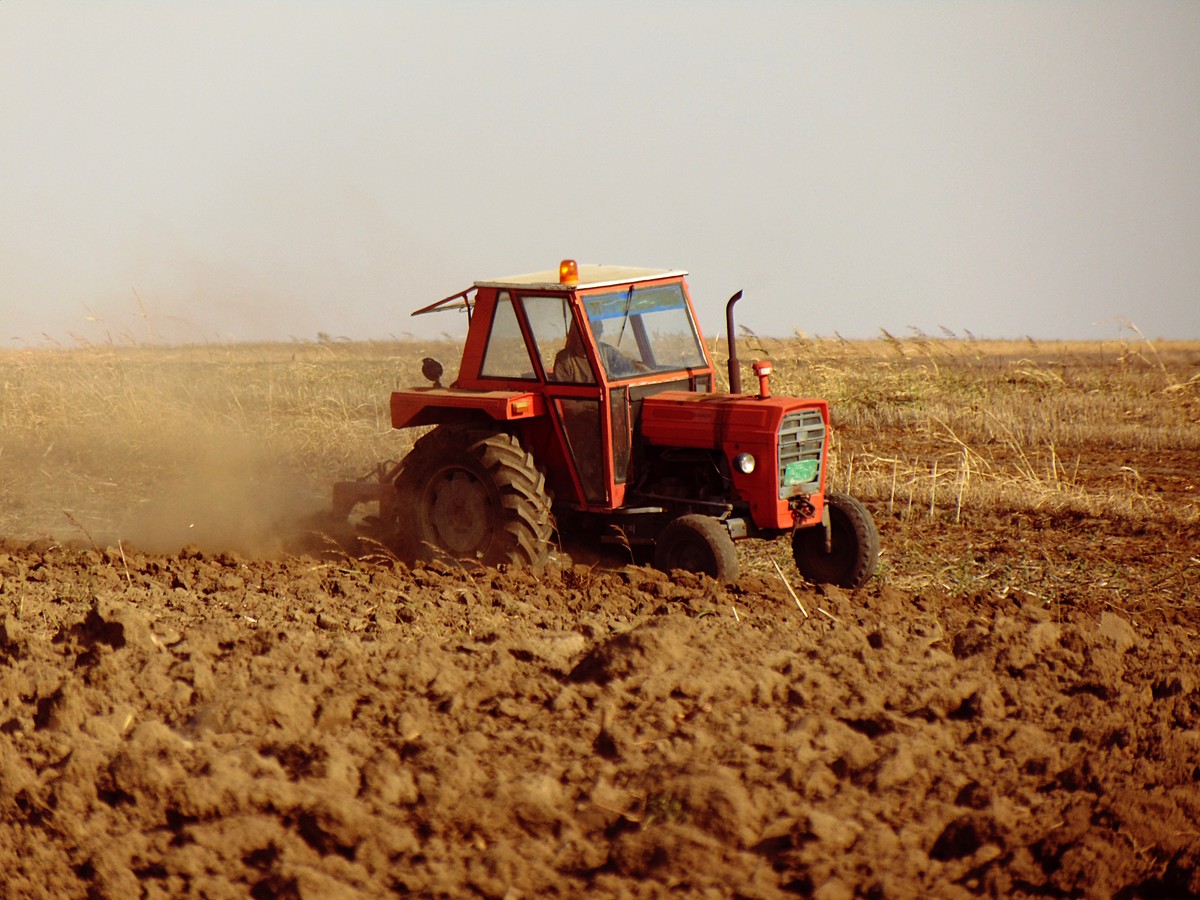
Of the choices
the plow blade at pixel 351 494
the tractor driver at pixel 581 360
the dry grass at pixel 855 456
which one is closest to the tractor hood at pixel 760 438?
the tractor driver at pixel 581 360

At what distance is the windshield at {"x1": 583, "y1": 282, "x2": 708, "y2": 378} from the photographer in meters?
8.16

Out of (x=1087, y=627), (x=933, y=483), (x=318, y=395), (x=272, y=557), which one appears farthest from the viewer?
(x=318, y=395)

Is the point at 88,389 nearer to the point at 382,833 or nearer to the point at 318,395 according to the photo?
the point at 318,395

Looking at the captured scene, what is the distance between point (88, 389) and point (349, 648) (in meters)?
11.6

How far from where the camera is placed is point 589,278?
830 cm

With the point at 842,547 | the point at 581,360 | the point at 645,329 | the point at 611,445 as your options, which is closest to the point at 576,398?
the point at 581,360

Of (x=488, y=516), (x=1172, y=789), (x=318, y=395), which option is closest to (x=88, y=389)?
(x=318, y=395)

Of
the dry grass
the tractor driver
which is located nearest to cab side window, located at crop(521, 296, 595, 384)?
the tractor driver

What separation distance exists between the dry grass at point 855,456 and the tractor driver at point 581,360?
5.76 feet

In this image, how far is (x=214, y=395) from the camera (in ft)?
55.3

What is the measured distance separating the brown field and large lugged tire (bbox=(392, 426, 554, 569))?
0.24 metres

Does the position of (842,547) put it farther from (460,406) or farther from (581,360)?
(460,406)

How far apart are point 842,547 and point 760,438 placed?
0.92 metres

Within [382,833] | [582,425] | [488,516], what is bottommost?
[382,833]
